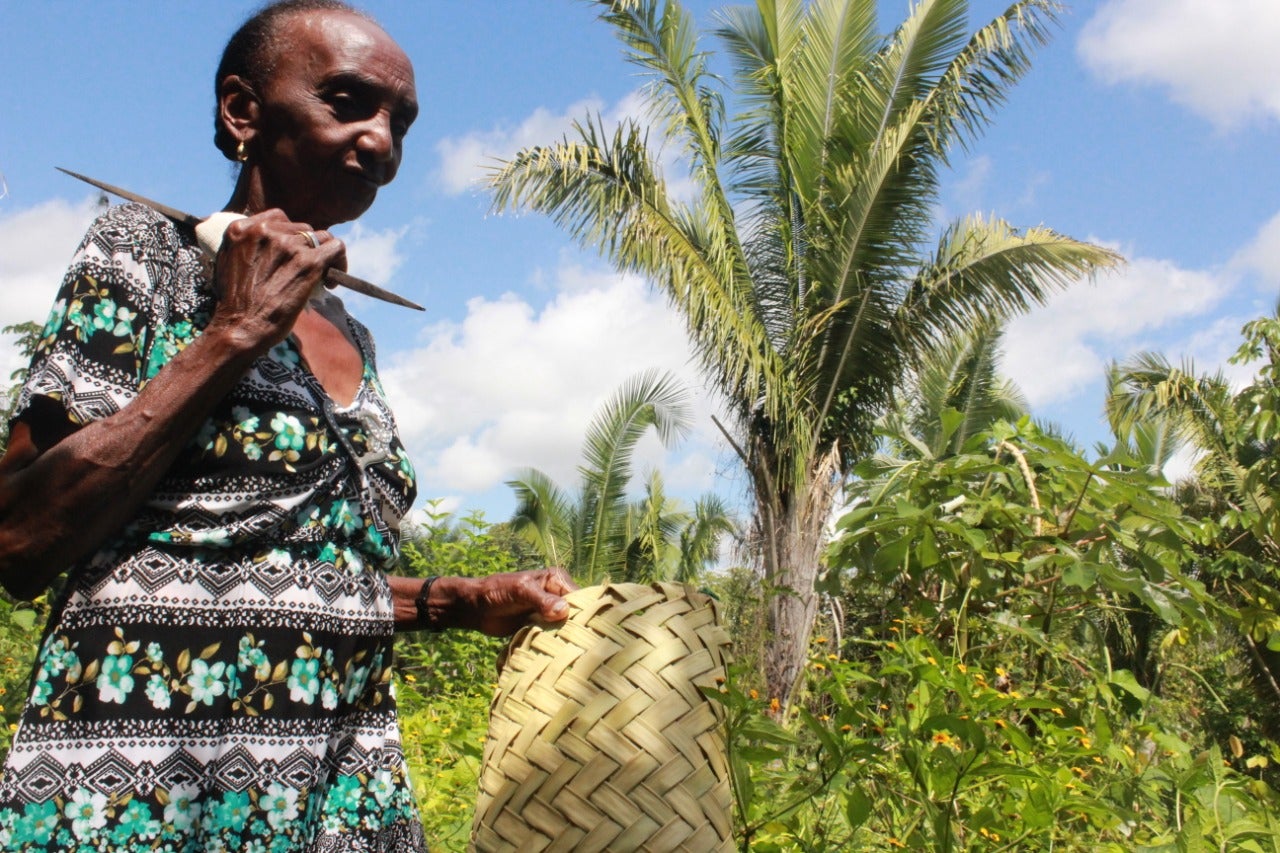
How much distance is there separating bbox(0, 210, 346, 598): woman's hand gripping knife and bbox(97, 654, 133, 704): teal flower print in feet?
0.30

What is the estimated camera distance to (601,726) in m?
1.25

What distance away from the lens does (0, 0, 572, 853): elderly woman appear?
944 mm

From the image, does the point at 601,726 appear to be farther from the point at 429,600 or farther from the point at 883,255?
the point at 883,255

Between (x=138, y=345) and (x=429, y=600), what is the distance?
20.9 inches

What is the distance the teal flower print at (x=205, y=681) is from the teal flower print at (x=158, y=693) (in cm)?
2

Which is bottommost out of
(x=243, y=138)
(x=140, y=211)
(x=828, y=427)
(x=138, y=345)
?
(x=138, y=345)

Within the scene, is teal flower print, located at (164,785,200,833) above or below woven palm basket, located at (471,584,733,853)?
below

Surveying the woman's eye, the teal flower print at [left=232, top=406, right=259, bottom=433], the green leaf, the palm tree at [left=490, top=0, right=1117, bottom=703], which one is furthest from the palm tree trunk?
the teal flower print at [left=232, top=406, right=259, bottom=433]

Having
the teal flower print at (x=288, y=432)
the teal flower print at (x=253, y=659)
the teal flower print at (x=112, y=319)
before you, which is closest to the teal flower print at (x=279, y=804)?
the teal flower print at (x=253, y=659)

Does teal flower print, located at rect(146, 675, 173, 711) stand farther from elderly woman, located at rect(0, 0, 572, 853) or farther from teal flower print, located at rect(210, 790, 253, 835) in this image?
teal flower print, located at rect(210, 790, 253, 835)

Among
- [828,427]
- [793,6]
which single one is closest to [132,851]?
[828,427]

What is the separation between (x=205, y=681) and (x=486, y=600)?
1.49ft

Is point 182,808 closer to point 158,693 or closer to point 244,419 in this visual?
point 158,693

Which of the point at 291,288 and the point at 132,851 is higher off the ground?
the point at 291,288
